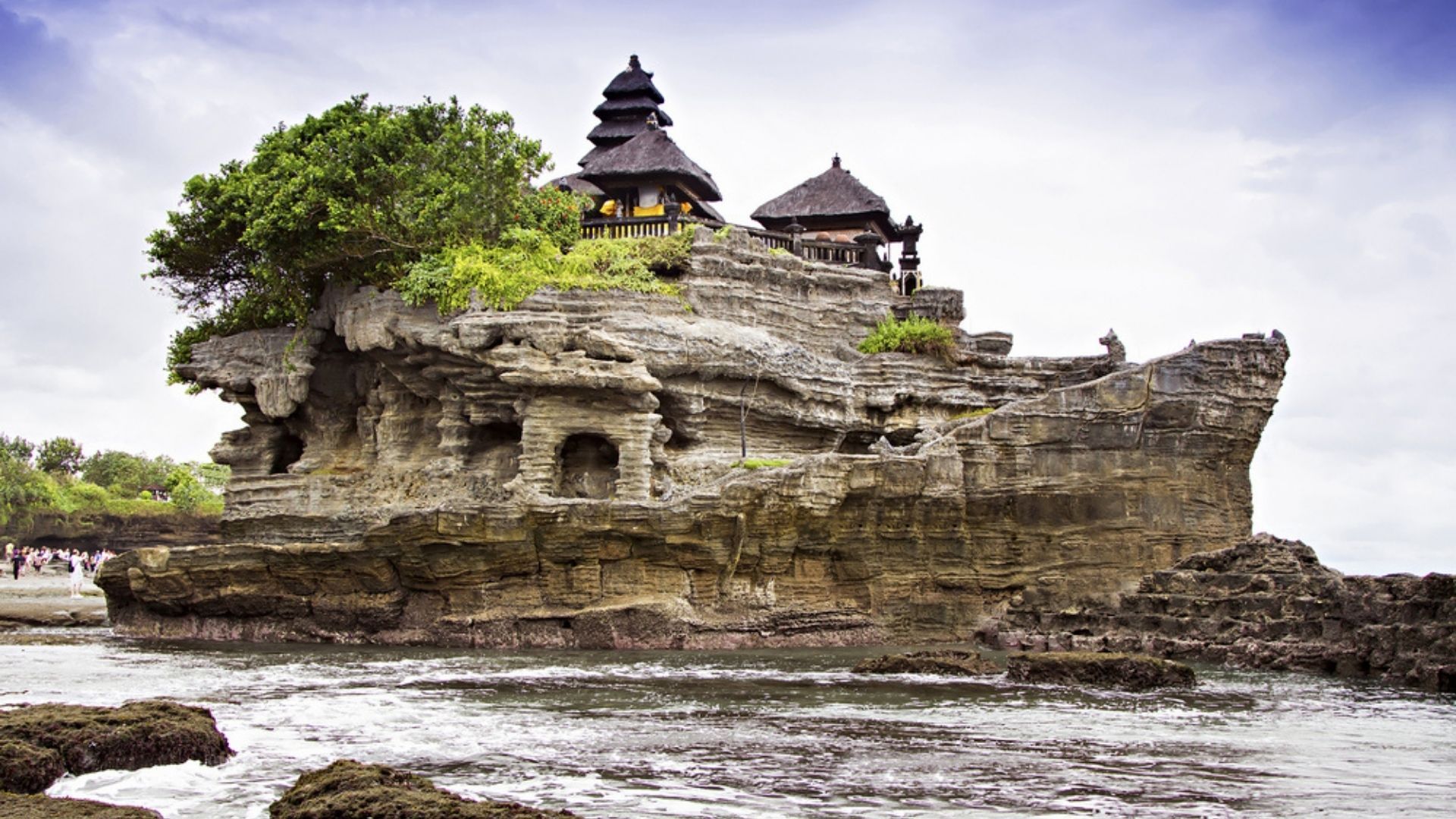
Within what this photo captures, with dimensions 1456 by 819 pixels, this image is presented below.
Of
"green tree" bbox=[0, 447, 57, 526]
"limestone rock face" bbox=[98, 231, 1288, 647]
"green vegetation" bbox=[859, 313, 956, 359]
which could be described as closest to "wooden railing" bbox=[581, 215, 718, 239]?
"limestone rock face" bbox=[98, 231, 1288, 647]

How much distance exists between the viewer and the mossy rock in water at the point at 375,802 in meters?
7.92

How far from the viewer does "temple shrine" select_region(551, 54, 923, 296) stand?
32969 millimetres

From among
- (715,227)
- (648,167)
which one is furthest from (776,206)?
(715,227)

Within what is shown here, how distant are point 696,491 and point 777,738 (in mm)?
10470

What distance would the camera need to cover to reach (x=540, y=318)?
84.7ft

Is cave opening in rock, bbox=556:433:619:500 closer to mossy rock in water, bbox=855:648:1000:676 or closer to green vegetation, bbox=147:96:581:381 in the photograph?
green vegetation, bbox=147:96:581:381

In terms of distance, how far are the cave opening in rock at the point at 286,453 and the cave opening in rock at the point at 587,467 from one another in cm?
839

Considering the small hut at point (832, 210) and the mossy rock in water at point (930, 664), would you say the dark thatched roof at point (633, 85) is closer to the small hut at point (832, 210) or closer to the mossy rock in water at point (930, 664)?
the small hut at point (832, 210)

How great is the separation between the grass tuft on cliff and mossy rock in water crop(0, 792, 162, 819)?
61.9 ft

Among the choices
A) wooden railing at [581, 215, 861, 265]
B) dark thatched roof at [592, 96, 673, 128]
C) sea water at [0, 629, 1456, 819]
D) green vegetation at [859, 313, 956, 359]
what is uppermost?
dark thatched roof at [592, 96, 673, 128]

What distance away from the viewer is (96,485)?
60406mm

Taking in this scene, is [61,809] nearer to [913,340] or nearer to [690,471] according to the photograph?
[690,471]

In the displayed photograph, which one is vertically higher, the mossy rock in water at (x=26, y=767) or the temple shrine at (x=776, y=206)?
the temple shrine at (x=776, y=206)

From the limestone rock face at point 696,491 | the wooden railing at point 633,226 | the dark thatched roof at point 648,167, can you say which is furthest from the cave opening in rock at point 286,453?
the dark thatched roof at point 648,167
